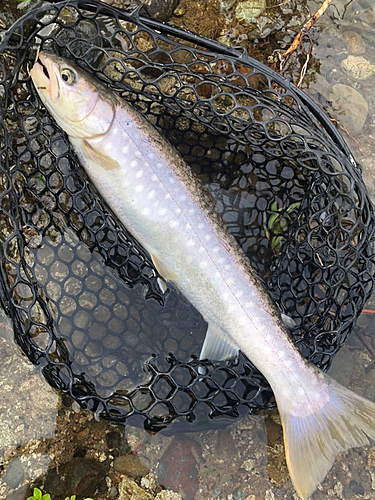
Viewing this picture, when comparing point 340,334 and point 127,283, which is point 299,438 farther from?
point 127,283

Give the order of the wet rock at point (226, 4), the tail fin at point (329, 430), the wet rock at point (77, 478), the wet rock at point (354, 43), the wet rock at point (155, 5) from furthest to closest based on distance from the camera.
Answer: the wet rock at point (354, 43) → the wet rock at point (226, 4) → the wet rock at point (155, 5) → the wet rock at point (77, 478) → the tail fin at point (329, 430)

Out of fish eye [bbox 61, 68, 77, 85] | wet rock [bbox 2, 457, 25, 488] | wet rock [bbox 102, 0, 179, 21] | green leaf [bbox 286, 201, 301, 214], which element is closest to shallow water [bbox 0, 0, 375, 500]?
wet rock [bbox 2, 457, 25, 488]

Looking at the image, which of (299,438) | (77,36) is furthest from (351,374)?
(77,36)

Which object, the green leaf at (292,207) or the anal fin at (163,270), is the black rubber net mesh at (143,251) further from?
the anal fin at (163,270)

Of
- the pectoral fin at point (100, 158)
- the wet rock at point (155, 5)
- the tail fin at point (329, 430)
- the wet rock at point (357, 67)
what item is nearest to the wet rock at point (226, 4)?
the wet rock at point (155, 5)

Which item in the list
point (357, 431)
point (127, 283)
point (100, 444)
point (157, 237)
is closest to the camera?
point (357, 431)
